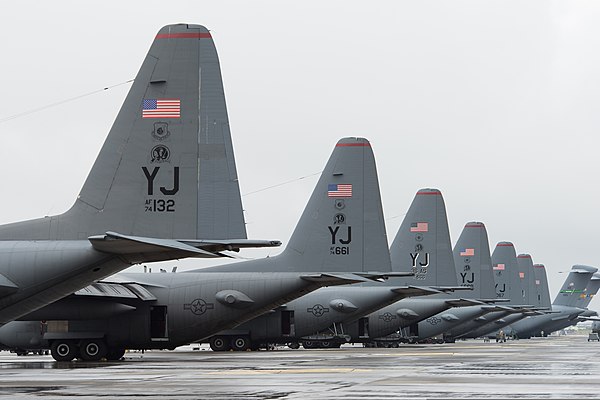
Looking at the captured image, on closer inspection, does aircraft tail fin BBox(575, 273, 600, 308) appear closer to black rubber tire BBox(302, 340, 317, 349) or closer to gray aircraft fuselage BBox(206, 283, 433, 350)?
black rubber tire BBox(302, 340, 317, 349)

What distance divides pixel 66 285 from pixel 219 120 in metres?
5.71

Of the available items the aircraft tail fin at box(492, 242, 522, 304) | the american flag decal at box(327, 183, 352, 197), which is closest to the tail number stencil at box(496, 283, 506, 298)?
the aircraft tail fin at box(492, 242, 522, 304)

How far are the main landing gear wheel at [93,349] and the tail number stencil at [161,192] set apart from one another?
16.4 metres

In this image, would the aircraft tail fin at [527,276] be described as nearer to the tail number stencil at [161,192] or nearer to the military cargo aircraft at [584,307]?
the military cargo aircraft at [584,307]

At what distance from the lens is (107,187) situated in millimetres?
25125

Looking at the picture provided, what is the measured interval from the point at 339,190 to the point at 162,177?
2218 cm

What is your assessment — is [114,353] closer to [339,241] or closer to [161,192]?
[339,241]

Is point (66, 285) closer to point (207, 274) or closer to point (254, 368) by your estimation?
point (254, 368)

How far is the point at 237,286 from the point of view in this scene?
43344 mm

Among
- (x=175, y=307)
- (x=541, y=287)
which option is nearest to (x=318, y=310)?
(x=175, y=307)

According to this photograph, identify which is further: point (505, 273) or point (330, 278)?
point (505, 273)

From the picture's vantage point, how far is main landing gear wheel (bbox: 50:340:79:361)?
40.3 m

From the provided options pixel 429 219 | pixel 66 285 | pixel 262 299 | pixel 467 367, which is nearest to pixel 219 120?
pixel 66 285

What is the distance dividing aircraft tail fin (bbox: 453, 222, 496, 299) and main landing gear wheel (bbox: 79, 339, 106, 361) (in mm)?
38252
